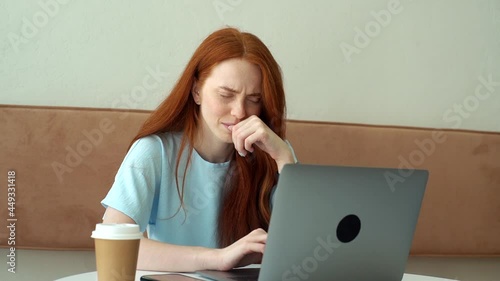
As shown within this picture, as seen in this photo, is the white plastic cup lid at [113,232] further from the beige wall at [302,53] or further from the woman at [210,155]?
the beige wall at [302,53]

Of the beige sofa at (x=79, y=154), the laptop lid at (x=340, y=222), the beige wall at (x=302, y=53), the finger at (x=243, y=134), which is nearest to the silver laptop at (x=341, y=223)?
the laptop lid at (x=340, y=222)

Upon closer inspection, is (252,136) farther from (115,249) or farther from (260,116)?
(115,249)

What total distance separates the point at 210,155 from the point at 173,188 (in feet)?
Result: 0.41

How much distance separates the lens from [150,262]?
1.29 meters

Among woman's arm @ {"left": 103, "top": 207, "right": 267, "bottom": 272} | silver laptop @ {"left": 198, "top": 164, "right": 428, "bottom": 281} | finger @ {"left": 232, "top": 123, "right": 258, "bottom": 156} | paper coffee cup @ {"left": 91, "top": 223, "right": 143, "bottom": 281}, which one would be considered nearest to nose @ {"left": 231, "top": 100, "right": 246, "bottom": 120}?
finger @ {"left": 232, "top": 123, "right": 258, "bottom": 156}

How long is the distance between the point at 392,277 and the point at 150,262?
0.42 meters

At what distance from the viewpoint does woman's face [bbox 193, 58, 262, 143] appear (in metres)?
1.55

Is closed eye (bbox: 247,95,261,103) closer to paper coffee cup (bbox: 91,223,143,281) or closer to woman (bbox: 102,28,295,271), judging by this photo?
woman (bbox: 102,28,295,271)

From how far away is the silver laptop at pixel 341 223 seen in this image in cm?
97

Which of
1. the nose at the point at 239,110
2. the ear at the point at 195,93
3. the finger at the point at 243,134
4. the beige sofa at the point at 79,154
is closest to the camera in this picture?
the finger at the point at 243,134

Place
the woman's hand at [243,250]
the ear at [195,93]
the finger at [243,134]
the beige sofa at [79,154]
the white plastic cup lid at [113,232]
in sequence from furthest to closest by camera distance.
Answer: the beige sofa at [79,154] < the ear at [195,93] < the finger at [243,134] < the woman's hand at [243,250] < the white plastic cup lid at [113,232]

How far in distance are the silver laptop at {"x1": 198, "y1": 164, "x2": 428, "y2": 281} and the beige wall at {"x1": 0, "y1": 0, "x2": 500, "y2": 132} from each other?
1.16m

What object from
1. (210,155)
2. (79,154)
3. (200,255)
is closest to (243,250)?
(200,255)

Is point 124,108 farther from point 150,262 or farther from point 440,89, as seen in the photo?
point 440,89
